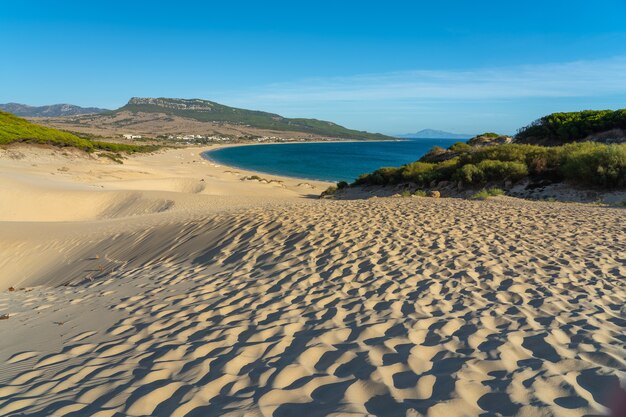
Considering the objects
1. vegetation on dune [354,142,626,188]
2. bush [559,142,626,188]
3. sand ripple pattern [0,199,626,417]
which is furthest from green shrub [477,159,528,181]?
sand ripple pattern [0,199,626,417]

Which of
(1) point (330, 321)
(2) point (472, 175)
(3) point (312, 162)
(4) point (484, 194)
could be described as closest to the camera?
(1) point (330, 321)

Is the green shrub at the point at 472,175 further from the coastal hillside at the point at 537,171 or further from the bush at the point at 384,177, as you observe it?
the bush at the point at 384,177

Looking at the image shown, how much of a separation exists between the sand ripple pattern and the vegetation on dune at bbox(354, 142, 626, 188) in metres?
10.4

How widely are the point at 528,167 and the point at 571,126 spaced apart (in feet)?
50.2

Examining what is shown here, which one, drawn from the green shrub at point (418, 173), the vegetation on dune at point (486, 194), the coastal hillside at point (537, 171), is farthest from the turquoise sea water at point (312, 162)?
the vegetation on dune at point (486, 194)

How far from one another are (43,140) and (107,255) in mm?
38856

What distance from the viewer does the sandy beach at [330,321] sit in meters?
2.99

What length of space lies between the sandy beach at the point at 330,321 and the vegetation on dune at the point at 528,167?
286 inches

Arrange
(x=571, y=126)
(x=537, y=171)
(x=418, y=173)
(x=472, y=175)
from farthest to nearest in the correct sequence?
(x=571, y=126) → (x=418, y=173) → (x=472, y=175) → (x=537, y=171)

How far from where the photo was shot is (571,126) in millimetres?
31328

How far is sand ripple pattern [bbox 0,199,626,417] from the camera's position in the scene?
9.67 ft

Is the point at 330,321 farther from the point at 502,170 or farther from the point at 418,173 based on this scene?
the point at 418,173

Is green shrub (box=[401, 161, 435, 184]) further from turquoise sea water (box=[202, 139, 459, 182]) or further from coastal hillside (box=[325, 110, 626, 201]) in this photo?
turquoise sea water (box=[202, 139, 459, 182])

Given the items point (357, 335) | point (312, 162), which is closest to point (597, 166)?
point (357, 335)
